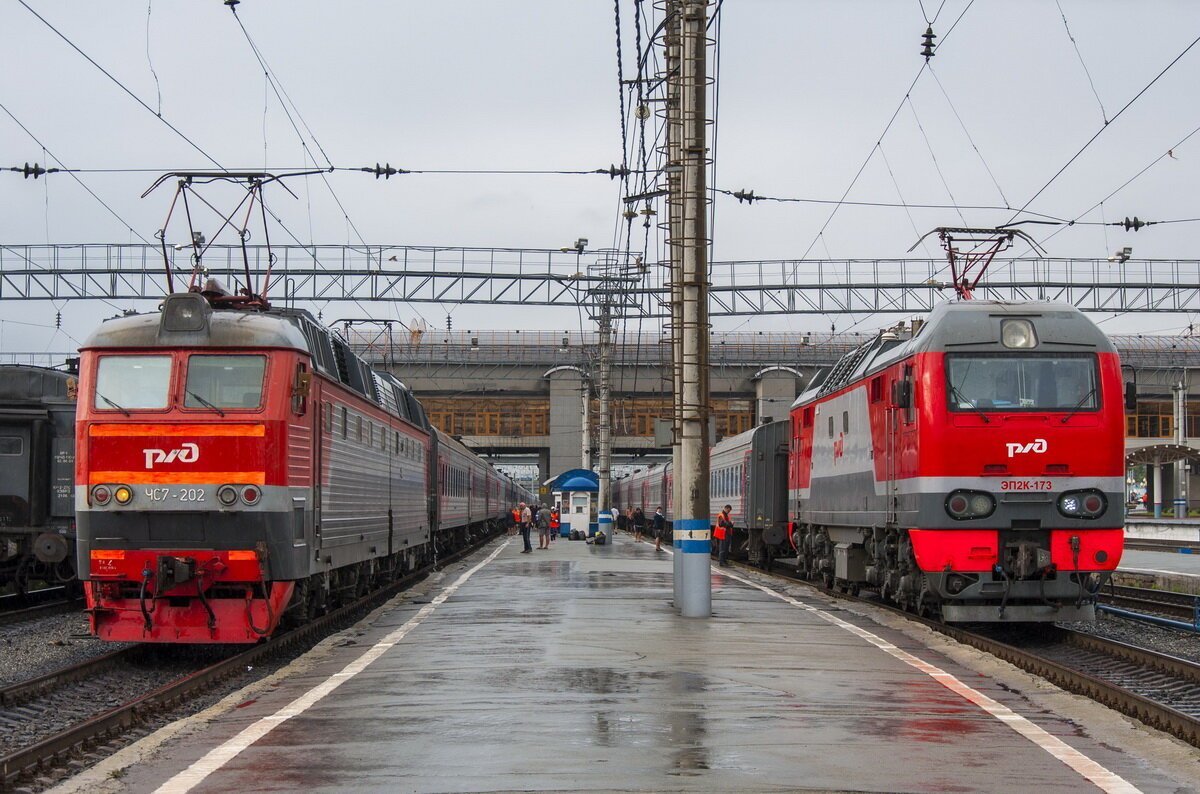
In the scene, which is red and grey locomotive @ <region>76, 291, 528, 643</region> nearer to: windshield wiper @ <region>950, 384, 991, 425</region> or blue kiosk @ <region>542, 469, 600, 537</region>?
windshield wiper @ <region>950, 384, 991, 425</region>

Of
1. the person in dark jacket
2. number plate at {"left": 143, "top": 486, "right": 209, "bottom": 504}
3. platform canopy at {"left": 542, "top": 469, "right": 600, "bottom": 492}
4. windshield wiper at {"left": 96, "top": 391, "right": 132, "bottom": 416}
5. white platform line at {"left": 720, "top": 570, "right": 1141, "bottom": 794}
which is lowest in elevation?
the person in dark jacket

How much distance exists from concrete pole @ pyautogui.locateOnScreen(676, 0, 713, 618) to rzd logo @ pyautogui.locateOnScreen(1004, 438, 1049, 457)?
Result: 12.6ft

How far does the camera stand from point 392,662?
1205cm

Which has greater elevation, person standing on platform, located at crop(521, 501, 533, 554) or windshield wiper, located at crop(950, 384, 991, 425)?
windshield wiper, located at crop(950, 384, 991, 425)

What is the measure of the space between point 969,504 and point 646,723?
726 cm

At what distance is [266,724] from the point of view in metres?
8.87

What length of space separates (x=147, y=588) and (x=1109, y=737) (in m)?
8.73

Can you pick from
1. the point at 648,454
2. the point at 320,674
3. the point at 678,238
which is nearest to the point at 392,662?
the point at 320,674

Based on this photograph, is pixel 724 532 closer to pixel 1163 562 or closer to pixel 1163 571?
pixel 1163 571

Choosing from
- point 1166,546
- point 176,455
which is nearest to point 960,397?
point 176,455

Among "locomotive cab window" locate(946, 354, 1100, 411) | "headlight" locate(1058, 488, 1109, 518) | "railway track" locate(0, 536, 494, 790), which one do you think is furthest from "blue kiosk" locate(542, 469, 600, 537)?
"headlight" locate(1058, 488, 1109, 518)

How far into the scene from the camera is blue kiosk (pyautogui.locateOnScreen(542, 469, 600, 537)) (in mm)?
52247

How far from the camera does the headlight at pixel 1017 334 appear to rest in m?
15.2

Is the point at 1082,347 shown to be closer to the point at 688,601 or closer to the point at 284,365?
the point at 688,601
